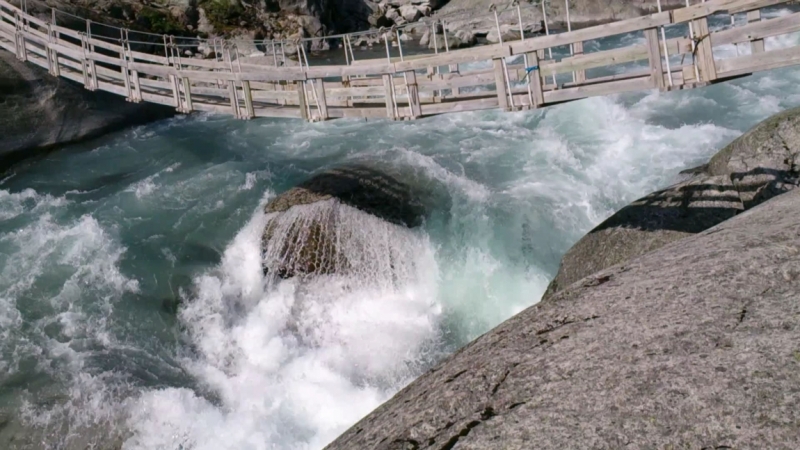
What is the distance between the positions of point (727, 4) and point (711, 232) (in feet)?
13.1

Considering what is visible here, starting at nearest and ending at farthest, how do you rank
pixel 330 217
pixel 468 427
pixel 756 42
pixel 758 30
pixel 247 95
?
pixel 468 427 < pixel 758 30 < pixel 756 42 < pixel 247 95 < pixel 330 217

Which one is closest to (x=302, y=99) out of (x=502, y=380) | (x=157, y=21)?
(x=502, y=380)

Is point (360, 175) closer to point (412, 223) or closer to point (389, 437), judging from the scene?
point (412, 223)

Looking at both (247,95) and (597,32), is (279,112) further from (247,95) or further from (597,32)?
(597,32)

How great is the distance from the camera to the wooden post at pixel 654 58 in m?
9.80

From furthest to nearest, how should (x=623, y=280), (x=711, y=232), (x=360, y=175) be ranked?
(x=360, y=175)
(x=711, y=232)
(x=623, y=280)

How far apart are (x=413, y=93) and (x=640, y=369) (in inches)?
334

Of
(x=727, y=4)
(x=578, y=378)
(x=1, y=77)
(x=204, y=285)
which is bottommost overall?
(x=204, y=285)

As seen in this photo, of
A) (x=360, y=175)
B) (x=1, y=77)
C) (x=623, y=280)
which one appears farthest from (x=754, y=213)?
(x=1, y=77)

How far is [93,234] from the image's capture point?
16.4 meters

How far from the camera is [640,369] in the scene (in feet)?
15.2

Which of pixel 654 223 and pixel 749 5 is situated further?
pixel 654 223

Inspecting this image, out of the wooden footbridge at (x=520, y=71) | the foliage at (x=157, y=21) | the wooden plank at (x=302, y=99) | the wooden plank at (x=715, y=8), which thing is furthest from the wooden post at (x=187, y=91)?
the foliage at (x=157, y=21)

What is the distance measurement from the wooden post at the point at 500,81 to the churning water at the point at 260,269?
5355mm
